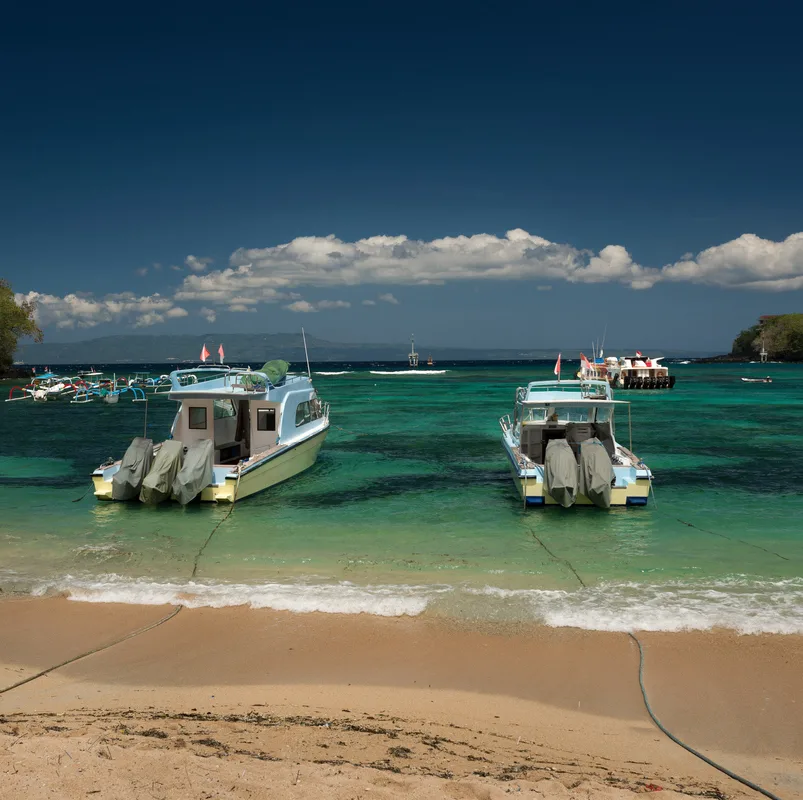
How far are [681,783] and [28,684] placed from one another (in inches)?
255

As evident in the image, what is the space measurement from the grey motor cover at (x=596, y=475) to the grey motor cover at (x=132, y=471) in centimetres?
1032

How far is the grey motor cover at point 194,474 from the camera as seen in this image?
49.5 feet

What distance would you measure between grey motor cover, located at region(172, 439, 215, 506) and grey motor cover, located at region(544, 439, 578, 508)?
310 inches

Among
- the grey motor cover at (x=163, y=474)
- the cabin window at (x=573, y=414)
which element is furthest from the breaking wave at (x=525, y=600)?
the cabin window at (x=573, y=414)

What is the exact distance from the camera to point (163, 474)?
15.3 metres

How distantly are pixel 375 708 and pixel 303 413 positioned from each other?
48.3 ft

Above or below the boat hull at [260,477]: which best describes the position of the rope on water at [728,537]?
below

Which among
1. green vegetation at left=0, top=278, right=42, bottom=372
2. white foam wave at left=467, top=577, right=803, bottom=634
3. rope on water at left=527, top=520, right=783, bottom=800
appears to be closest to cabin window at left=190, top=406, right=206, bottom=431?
white foam wave at left=467, top=577, right=803, bottom=634

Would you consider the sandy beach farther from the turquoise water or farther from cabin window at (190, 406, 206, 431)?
cabin window at (190, 406, 206, 431)

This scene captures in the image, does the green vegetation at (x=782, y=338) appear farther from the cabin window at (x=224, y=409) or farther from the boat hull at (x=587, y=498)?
the cabin window at (x=224, y=409)

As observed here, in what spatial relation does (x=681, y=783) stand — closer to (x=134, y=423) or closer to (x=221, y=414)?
(x=221, y=414)

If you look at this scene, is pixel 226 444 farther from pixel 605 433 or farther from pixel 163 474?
pixel 605 433

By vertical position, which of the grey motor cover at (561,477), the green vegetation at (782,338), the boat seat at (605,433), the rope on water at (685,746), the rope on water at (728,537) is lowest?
the rope on water at (728,537)

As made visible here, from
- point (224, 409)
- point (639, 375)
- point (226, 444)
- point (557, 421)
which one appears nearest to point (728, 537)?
point (557, 421)
